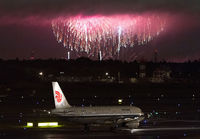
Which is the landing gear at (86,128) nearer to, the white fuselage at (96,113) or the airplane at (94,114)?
the airplane at (94,114)

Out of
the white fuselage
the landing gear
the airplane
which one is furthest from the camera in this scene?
the landing gear

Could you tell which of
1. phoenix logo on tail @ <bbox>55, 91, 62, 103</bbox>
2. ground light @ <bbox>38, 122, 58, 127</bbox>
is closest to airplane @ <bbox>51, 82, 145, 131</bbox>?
phoenix logo on tail @ <bbox>55, 91, 62, 103</bbox>

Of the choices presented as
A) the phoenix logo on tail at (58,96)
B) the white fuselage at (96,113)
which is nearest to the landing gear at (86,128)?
the white fuselage at (96,113)

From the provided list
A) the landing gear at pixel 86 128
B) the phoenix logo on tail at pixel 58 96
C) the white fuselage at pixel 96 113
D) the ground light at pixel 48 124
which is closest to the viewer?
the white fuselage at pixel 96 113

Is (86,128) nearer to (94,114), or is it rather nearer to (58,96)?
(94,114)

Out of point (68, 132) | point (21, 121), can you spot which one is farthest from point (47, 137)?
point (21, 121)

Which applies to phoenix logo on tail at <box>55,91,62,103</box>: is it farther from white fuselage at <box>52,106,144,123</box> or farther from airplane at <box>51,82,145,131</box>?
white fuselage at <box>52,106,144,123</box>

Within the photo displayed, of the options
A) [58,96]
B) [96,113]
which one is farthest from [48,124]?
[96,113]

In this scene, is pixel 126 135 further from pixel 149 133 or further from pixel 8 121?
pixel 8 121

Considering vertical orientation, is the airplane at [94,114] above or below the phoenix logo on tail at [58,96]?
below

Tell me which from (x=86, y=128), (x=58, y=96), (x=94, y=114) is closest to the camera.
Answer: (x=86, y=128)
